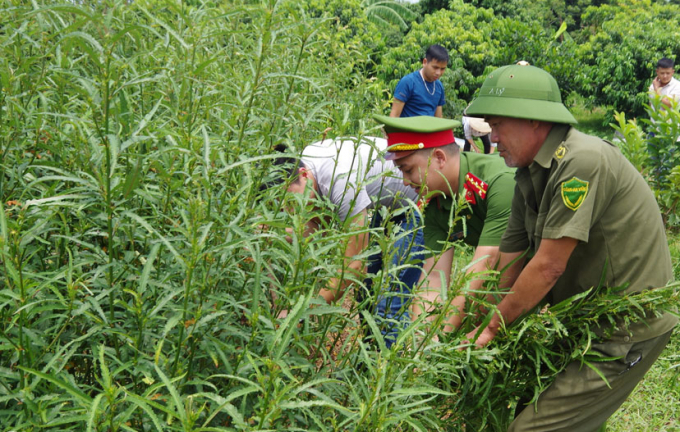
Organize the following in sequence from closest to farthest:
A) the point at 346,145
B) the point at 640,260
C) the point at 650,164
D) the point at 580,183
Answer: the point at 580,183, the point at 640,260, the point at 346,145, the point at 650,164

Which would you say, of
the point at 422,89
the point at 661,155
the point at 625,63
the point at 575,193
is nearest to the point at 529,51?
the point at 625,63

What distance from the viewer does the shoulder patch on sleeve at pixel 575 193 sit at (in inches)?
82.6

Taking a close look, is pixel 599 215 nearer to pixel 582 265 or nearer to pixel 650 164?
pixel 582 265

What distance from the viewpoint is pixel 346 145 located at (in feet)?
10.7

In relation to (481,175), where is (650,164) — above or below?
below

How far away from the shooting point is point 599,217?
2232mm

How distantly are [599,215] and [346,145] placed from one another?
4.78 feet

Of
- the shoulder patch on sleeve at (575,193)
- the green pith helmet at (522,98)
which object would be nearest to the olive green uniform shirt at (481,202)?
the green pith helmet at (522,98)

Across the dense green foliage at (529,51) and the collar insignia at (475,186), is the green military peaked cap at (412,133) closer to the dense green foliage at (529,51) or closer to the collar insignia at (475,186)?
the collar insignia at (475,186)

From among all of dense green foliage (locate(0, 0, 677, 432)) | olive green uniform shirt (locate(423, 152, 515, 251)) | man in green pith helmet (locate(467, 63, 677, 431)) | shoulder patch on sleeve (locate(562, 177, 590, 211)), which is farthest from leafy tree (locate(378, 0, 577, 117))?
dense green foliage (locate(0, 0, 677, 432))

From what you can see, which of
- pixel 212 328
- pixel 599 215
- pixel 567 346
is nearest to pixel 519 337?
pixel 567 346

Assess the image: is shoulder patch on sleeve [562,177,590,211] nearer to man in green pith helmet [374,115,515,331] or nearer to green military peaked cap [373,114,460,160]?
man in green pith helmet [374,115,515,331]

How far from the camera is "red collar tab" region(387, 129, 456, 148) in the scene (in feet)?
9.39

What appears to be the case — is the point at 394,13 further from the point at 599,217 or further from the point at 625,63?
the point at 599,217
